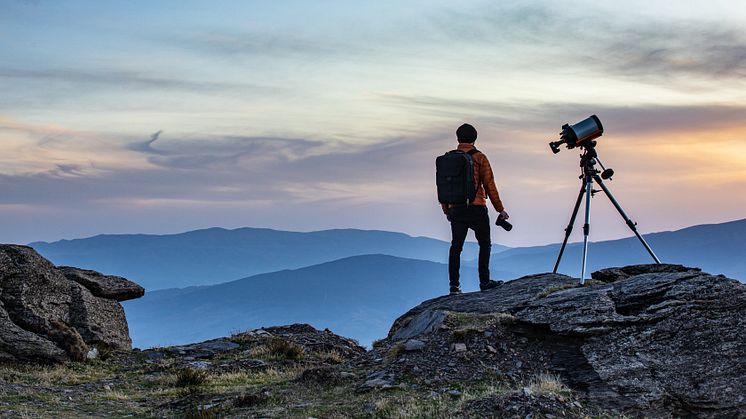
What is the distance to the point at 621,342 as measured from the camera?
627 inches

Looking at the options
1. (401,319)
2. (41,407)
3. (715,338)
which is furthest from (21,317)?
(715,338)

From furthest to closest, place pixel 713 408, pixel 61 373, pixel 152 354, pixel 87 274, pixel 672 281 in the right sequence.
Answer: pixel 87 274 → pixel 152 354 → pixel 61 373 → pixel 672 281 → pixel 713 408

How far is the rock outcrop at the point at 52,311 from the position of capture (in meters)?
21.4

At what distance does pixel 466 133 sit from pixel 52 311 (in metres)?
13.7

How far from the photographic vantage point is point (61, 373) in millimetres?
19906

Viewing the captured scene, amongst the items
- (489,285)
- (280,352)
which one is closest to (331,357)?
(280,352)

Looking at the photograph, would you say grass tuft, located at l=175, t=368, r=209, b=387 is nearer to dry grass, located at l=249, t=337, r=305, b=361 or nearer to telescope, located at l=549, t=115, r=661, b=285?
dry grass, located at l=249, t=337, r=305, b=361

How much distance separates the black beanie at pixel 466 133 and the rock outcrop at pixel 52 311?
40.8ft

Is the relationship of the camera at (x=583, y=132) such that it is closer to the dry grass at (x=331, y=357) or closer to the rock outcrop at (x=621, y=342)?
the rock outcrop at (x=621, y=342)

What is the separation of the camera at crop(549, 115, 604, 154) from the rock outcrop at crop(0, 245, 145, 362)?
1490 cm

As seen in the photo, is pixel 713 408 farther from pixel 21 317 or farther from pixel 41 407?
pixel 21 317

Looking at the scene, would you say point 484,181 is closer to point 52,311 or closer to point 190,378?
point 190,378

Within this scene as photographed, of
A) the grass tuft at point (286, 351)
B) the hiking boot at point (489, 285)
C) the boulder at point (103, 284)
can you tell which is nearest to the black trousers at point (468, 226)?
the hiking boot at point (489, 285)

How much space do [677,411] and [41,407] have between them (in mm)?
12221
